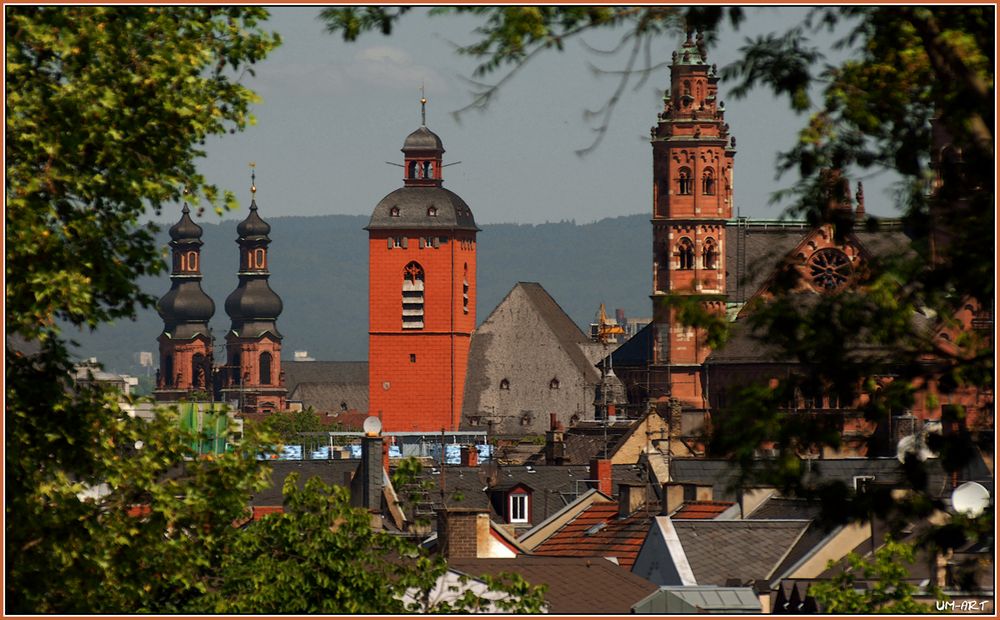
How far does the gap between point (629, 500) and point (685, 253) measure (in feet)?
254

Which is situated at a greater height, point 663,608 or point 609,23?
point 609,23

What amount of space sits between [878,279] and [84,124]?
7.24 meters

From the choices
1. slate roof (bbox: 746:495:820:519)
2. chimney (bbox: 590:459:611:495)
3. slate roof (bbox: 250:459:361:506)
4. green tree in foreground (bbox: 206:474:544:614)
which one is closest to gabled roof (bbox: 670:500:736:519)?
slate roof (bbox: 746:495:820:519)

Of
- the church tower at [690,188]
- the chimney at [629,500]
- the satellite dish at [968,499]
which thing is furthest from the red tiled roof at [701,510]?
the church tower at [690,188]

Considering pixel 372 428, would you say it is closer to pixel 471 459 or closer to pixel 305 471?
pixel 305 471

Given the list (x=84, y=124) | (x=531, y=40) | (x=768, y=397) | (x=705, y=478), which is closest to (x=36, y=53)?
(x=84, y=124)

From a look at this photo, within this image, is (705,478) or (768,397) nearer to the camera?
(768,397)

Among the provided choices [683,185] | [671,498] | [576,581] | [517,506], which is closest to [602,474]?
[517,506]

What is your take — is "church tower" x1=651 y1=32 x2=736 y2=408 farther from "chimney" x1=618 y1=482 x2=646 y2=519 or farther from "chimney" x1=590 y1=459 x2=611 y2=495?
"chimney" x1=618 y1=482 x2=646 y2=519

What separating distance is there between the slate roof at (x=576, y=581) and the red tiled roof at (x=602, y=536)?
10430 mm

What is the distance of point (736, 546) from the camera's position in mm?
44375

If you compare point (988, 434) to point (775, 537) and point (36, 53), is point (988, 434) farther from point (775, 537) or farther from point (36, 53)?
point (775, 537)

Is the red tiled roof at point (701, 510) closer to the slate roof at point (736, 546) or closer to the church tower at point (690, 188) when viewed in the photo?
the slate roof at point (736, 546)

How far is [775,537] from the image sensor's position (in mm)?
44500
